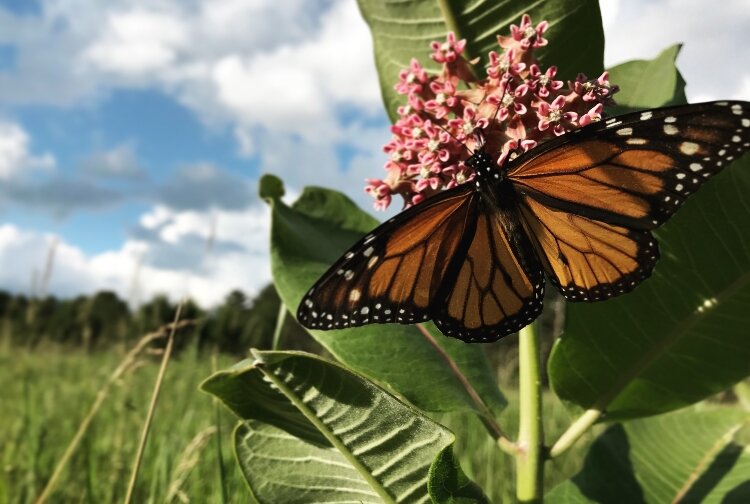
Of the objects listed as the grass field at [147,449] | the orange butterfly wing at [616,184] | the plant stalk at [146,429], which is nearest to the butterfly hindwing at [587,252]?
the orange butterfly wing at [616,184]

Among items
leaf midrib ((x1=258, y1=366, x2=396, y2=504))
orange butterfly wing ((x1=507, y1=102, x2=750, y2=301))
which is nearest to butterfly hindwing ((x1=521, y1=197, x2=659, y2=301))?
orange butterfly wing ((x1=507, y1=102, x2=750, y2=301))

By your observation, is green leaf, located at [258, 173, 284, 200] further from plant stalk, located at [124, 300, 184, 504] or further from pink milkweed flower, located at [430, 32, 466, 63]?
pink milkweed flower, located at [430, 32, 466, 63]

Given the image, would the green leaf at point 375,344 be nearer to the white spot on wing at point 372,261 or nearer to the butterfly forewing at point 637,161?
the white spot on wing at point 372,261

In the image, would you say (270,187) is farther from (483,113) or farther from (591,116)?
(591,116)

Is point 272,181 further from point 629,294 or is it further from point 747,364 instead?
point 747,364

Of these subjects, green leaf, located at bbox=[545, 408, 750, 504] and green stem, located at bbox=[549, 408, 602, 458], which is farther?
green leaf, located at bbox=[545, 408, 750, 504]

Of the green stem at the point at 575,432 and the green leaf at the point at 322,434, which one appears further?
the green stem at the point at 575,432
